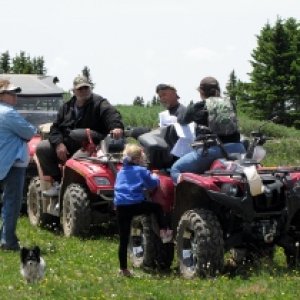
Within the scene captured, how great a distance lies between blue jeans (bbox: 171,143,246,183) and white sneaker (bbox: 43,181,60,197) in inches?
132

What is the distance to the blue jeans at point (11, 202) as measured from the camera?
9.70 m

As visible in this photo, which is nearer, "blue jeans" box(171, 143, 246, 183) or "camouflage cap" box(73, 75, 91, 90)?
"blue jeans" box(171, 143, 246, 183)

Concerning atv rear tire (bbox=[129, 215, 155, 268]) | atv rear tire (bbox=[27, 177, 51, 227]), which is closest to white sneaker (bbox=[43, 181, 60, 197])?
atv rear tire (bbox=[27, 177, 51, 227])

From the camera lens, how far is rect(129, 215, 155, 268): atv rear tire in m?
8.39

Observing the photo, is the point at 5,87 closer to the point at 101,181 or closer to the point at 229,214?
the point at 101,181

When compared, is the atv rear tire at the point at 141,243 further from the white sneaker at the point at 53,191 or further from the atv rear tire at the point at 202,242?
the white sneaker at the point at 53,191

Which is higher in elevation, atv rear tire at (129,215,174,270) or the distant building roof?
the distant building roof

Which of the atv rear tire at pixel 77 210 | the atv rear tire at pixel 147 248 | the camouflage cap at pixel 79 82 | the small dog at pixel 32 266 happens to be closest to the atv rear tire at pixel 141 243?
the atv rear tire at pixel 147 248

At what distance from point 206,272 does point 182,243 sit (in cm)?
47

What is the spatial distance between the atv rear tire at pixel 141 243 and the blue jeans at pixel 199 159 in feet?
1.87

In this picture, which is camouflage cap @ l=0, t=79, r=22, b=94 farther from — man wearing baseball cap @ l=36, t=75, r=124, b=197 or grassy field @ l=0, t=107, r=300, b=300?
grassy field @ l=0, t=107, r=300, b=300

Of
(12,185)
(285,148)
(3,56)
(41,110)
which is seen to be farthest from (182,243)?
(3,56)

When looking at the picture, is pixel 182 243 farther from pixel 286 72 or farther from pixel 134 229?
pixel 286 72

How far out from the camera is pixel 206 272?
7.52m
